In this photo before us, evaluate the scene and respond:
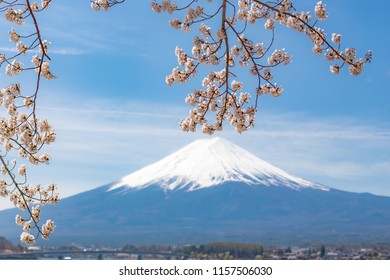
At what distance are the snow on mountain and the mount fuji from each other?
242mm

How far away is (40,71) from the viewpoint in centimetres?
377

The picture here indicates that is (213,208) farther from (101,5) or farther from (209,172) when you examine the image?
(101,5)

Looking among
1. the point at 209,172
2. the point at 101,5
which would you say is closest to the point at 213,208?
the point at 209,172

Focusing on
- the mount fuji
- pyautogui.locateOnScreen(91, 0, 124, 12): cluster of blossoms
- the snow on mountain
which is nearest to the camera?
pyautogui.locateOnScreen(91, 0, 124, 12): cluster of blossoms

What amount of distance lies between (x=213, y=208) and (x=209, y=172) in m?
19.8

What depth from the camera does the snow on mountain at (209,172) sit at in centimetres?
15212

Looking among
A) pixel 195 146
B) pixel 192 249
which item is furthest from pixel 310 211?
pixel 192 249

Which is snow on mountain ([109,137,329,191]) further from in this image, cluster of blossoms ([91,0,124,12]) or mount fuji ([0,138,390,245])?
cluster of blossoms ([91,0,124,12])

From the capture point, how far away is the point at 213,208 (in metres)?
141

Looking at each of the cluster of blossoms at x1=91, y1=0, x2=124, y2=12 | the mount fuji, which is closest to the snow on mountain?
the mount fuji

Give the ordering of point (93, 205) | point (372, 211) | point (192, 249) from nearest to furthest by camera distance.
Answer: point (192, 249), point (372, 211), point (93, 205)

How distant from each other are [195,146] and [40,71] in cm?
17725

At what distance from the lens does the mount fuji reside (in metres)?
107
